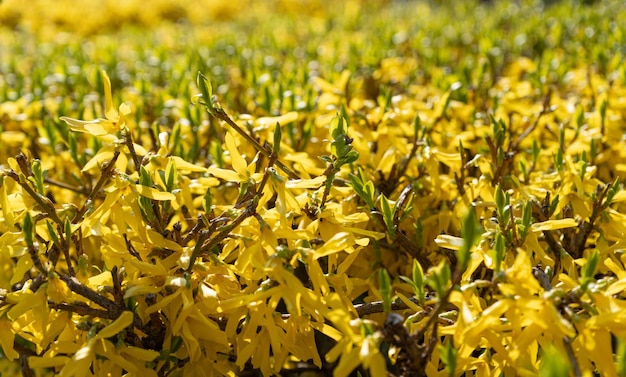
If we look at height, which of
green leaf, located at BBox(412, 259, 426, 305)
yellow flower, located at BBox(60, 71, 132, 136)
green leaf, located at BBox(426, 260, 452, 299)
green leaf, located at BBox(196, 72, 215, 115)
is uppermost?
green leaf, located at BBox(196, 72, 215, 115)

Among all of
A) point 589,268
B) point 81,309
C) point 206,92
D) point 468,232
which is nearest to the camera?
point 468,232

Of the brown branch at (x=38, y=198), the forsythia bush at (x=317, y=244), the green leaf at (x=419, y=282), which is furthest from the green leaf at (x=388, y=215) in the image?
the brown branch at (x=38, y=198)

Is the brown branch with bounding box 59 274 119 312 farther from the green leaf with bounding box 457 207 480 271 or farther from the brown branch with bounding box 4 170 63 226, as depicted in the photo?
the green leaf with bounding box 457 207 480 271

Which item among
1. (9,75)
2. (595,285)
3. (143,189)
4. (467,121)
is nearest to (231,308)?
(143,189)

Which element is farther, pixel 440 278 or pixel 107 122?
pixel 107 122

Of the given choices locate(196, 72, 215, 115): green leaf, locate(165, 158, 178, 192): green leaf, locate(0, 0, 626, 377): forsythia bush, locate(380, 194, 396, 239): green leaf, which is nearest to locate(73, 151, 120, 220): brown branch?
locate(0, 0, 626, 377): forsythia bush

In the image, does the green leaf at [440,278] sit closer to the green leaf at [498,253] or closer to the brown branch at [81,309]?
the green leaf at [498,253]

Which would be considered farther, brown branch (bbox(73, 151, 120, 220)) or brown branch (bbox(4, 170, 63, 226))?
brown branch (bbox(73, 151, 120, 220))

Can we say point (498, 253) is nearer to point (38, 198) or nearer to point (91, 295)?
point (91, 295)

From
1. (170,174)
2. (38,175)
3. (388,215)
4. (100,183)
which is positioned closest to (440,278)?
(388,215)
